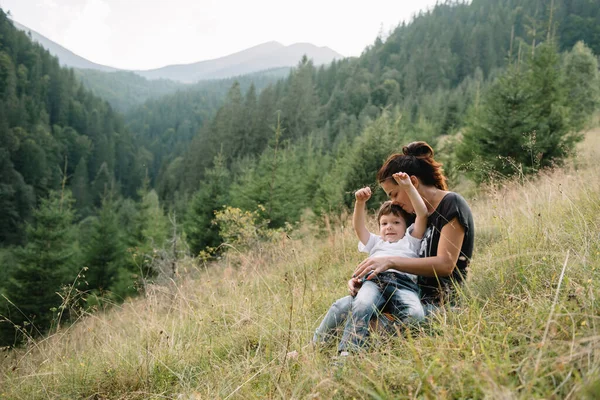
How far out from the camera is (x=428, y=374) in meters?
1.43

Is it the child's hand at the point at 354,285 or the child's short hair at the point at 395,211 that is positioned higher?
the child's short hair at the point at 395,211

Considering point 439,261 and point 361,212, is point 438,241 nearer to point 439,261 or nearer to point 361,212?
point 439,261

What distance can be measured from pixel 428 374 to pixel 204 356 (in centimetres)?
167

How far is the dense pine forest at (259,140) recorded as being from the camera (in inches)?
413

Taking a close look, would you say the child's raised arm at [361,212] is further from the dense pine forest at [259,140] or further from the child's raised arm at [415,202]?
the dense pine forest at [259,140]

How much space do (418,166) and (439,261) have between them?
2.23ft

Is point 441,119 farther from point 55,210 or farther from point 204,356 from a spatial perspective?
point 204,356

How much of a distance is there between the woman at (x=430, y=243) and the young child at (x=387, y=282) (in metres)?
0.04

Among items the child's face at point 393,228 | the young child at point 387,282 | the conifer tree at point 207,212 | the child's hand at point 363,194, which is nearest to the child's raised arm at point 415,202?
the young child at point 387,282

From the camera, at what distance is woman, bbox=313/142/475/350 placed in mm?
2283

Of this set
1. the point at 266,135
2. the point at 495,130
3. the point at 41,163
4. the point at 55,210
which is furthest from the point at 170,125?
the point at 495,130

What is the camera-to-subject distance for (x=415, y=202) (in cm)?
238

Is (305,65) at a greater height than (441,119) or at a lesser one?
greater

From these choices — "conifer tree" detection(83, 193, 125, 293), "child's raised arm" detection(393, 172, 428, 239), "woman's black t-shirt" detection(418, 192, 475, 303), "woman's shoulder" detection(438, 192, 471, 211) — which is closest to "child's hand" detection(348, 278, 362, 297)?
"woman's black t-shirt" detection(418, 192, 475, 303)
